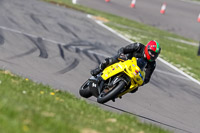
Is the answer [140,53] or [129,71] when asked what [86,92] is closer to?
[129,71]

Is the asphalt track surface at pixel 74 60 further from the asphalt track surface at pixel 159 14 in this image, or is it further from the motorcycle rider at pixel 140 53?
the asphalt track surface at pixel 159 14

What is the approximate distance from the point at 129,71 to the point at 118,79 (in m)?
0.27

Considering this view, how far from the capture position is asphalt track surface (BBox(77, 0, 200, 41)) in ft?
80.0

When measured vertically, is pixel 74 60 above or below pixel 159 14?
above

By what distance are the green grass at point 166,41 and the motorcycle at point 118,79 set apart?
245 inches

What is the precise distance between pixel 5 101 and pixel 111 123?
1.67m

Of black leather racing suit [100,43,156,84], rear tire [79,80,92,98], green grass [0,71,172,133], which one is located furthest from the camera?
rear tire [79,80,92,98]

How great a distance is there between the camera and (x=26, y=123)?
185 inches

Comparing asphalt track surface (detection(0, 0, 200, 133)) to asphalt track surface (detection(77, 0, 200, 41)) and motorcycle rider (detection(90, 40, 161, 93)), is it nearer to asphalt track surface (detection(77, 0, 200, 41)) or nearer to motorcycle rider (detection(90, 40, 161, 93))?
motorcycle rider (detection(90, 40, 161, 93))

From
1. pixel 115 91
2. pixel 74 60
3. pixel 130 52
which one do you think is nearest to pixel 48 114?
pixel 115 91

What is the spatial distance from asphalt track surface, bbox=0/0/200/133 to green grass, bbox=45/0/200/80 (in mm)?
1025

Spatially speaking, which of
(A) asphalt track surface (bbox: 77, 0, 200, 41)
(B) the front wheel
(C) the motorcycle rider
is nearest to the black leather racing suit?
(C) the motorcycle rider

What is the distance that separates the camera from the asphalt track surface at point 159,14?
2438cm

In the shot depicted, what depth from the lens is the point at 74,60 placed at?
12516 mm
